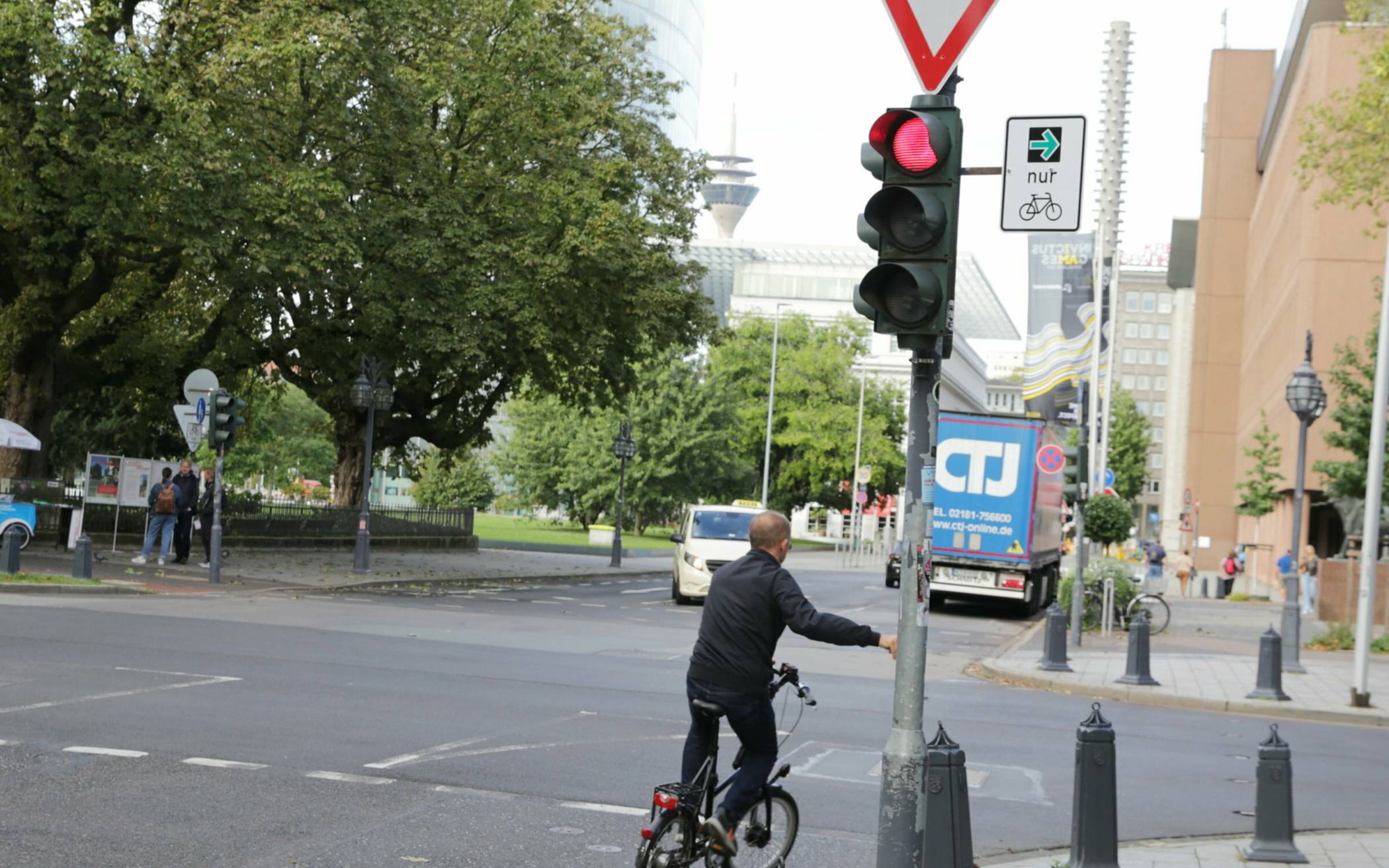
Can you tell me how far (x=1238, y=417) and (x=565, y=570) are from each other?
2235 inches

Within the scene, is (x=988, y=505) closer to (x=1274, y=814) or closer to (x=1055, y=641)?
(x=1055, y=641)

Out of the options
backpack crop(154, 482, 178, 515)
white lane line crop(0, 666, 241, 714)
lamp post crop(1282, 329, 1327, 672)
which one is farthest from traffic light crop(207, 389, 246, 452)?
lamp post crop(1282, 329, 1327, 672)

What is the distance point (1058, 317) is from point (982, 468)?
14.5 feet

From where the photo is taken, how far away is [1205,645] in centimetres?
2586

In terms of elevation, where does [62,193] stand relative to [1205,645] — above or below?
above

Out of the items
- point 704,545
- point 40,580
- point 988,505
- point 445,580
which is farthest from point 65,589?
point 988,505

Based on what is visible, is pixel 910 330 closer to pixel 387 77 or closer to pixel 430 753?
pixel 430 753

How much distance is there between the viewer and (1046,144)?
7.12 meters

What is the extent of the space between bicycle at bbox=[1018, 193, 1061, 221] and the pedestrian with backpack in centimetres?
2286

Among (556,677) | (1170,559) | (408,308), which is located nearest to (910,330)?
(556,677)

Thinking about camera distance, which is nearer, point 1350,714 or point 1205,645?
point 1350,714

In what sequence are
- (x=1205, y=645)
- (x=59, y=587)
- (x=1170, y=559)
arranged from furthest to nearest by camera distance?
1. (x=1170, y=559)
2. (x=1205, y=645)
3. (x=59, y=587)

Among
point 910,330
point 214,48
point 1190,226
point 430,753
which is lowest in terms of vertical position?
point 430,753

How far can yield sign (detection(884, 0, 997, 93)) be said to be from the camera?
6660mm
